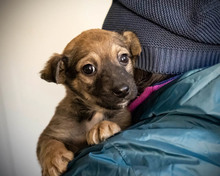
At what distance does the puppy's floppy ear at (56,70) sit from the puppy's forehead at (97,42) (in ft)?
0.46

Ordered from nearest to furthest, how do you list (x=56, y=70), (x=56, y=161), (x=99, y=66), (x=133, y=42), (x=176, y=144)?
(x=176, y=144), (x=56, y=161), (x=133, y=42), (x=99, y=66), (x=56, y=70)

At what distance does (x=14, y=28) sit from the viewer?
3893mm

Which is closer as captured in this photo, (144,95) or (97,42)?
(144,95)

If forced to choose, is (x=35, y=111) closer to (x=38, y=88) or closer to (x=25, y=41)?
Answer: (x=38, y=88)

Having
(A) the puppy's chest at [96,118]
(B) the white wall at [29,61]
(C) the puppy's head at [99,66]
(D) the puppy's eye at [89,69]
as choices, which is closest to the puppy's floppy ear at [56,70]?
(C) the puppy's head at [99,66]

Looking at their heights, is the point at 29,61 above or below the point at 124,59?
below

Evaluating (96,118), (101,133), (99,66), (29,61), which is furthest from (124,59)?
(29,61)

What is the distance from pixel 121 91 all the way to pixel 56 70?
71cm

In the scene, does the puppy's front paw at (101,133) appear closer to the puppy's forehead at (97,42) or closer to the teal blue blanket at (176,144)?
the teal blue blanket at (176,144)

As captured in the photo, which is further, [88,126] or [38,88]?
→ [38,88]

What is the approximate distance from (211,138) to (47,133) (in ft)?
4.84

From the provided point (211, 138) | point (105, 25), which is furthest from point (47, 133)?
point (211, 138)

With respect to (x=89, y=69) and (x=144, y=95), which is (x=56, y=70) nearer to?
(x=89, y=69)

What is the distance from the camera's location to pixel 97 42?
223 centimetres
